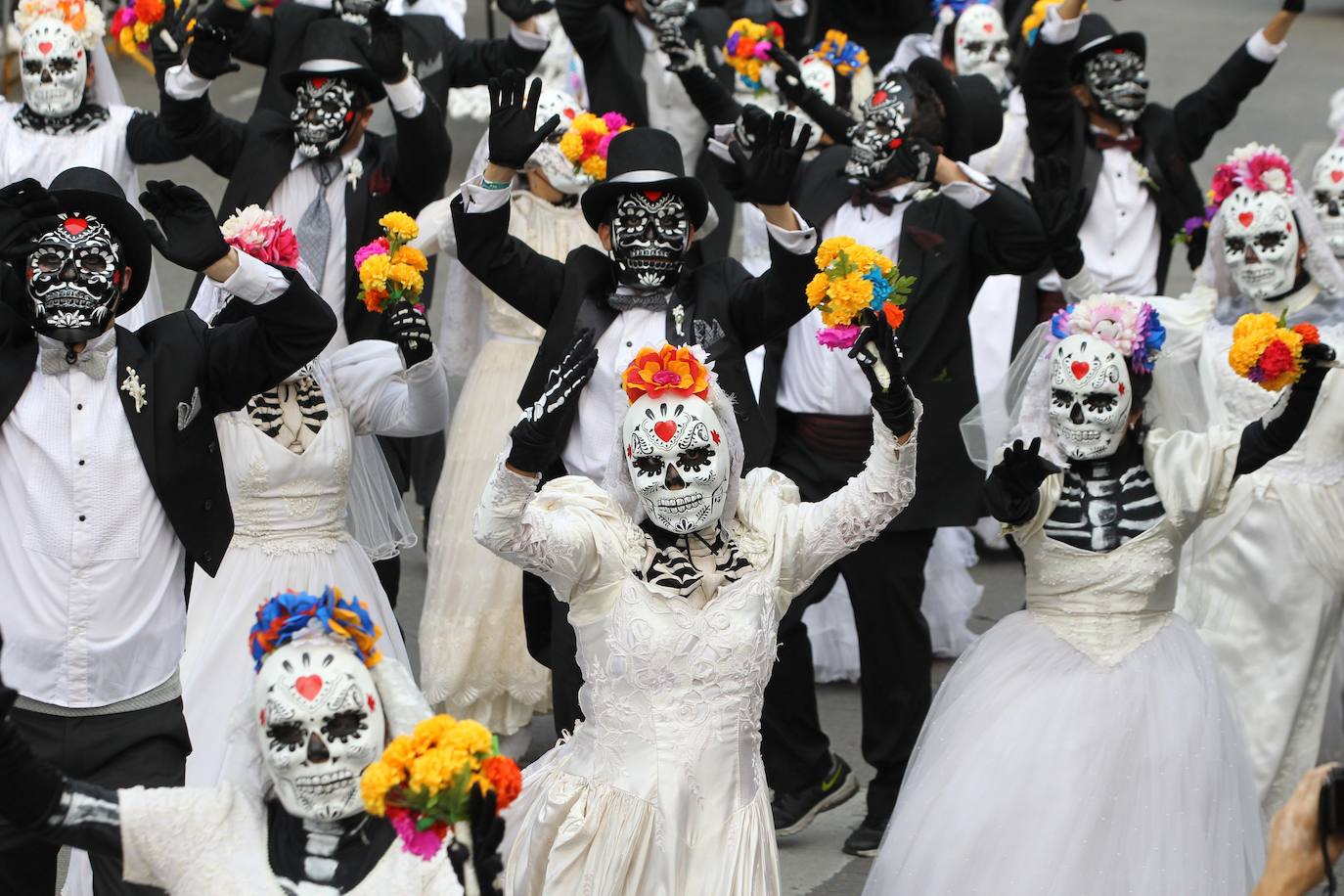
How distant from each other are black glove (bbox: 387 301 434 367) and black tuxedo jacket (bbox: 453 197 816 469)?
0.24 meters

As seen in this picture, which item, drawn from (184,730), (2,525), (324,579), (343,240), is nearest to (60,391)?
(2,525)

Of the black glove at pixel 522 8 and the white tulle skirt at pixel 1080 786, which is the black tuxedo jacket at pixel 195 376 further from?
the black glove at pixel 522 8

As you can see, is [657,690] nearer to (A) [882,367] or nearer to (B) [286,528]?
(A) [882,367]

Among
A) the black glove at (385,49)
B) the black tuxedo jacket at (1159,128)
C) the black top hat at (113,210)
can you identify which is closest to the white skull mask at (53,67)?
the black glove at (385,49)

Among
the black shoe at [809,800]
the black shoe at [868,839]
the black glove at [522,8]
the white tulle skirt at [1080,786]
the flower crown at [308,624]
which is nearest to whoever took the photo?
the flower crown at [308,624]

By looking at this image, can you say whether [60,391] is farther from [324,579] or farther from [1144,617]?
[1144,617]

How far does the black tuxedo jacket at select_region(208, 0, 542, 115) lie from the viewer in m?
9.70

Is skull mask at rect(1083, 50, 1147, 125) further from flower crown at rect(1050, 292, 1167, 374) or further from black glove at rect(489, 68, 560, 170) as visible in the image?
black glove at rect(489, 68, 560, 170)

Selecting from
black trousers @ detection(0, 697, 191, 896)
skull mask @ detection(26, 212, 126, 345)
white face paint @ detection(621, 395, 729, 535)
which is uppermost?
skull mask @ detection(26, 212, 126, 345)

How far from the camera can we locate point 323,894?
4742 mm

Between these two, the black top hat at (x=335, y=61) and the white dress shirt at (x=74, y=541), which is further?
the black top hat at (x=335, y=61)

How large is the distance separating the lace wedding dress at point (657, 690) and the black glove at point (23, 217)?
133 cm

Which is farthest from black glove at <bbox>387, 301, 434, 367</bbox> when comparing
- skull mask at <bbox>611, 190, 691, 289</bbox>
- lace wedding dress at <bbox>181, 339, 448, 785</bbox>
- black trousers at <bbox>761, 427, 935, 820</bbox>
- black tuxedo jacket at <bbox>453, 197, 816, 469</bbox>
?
black trousers at <bbox>761, 427, 935, 820</bbox>

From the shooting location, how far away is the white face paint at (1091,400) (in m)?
6.75
